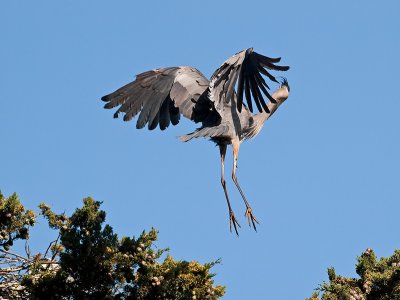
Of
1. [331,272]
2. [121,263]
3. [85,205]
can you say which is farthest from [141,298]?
[331,272]

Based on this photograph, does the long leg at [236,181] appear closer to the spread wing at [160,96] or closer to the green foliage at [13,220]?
the spread wing at [160,96]

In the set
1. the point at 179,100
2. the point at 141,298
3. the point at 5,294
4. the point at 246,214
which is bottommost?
the point at 141,298

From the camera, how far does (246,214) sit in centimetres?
1117

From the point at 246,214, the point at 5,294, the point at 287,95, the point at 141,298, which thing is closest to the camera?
the point at 141,298

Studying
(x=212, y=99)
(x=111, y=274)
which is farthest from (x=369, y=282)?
(x=212, y=99)

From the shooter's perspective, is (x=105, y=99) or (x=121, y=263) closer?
(x=121, y=263)

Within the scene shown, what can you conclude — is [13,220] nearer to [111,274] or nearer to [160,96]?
[111,274]

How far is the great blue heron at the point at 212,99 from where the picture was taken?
10578 millimetres

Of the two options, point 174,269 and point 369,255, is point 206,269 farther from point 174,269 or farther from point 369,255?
point 369,255

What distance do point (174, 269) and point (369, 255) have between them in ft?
5.96

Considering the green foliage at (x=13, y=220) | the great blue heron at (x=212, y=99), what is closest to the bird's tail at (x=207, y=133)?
the great blue heron at (x=212, y=99)

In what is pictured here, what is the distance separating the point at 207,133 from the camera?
35.7 feet

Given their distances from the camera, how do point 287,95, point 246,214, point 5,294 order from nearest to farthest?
point 5,294, point 246,214, point 287,95

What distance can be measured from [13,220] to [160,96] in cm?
312
